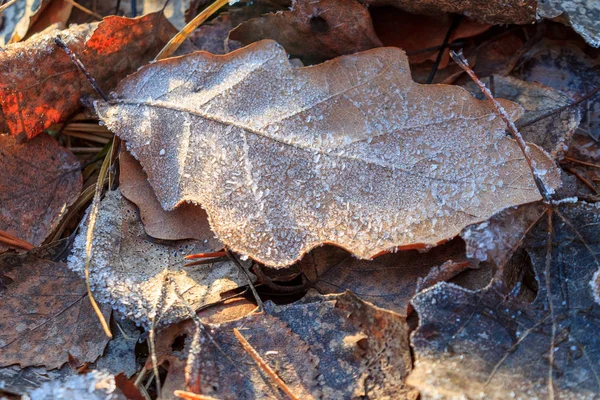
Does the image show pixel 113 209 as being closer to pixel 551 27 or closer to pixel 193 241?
pixel 193 241

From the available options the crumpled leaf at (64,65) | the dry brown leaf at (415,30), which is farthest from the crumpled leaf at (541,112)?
the crumpled leaf at (64,65)

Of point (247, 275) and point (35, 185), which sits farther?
point (35, 185)

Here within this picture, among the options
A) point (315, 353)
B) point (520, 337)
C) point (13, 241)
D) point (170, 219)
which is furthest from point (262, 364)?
point (13, 241)

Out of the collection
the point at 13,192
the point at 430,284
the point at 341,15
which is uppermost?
the point at 341,15

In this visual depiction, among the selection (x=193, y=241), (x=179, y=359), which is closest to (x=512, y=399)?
(x=179, y=359)

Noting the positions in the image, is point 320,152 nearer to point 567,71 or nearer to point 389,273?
point 389,273
